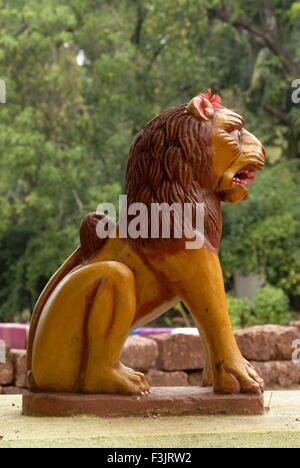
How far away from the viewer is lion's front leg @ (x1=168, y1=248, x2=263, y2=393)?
2.70 m

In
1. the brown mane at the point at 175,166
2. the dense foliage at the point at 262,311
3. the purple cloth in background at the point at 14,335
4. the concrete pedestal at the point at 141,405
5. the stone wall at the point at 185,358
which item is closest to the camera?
the concrete pedestal at the point at 141,405

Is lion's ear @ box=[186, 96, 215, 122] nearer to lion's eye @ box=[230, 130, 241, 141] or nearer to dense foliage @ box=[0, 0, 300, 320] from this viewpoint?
lion's eye @ box=[230, 130, 241, 141]

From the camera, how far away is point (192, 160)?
2783mm

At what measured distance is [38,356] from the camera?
2.73 metres

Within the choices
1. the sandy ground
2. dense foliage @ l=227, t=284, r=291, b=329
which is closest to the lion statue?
the sandy ground

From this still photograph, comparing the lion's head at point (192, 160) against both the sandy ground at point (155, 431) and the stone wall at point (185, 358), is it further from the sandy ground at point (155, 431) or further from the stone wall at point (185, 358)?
the stone wall at point (185, 358)

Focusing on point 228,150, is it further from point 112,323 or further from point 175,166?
point 112,323

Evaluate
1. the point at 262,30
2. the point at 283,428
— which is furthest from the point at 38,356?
the point at 262,30

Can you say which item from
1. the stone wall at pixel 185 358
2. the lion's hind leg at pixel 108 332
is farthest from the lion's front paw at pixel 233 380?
the stone wall at pixel 185 358

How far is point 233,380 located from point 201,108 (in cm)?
120

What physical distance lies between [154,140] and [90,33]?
33.5ft

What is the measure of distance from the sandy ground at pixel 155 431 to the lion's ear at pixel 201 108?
1289 mm

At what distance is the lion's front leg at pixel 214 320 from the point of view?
2.70 metres
